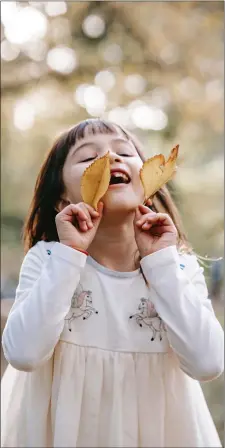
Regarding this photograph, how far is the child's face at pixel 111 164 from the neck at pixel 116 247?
3cm

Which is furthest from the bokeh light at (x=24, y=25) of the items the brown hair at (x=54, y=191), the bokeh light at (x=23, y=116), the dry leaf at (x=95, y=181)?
the dry leaf at (x=95, y=181)

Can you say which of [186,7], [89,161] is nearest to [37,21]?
[186,7]

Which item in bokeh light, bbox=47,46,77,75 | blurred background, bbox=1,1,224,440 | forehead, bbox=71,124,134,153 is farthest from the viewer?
bokeh light, bbox=47,46,77,75

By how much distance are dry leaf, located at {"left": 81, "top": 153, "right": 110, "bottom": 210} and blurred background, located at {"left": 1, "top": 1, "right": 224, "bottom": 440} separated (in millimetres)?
208

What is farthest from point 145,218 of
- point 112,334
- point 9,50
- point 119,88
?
point 9,50

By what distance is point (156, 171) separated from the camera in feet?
1.72

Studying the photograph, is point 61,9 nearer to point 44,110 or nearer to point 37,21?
point 37,21

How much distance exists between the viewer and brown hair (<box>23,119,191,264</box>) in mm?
599

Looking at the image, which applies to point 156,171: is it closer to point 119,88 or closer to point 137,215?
point 137,215

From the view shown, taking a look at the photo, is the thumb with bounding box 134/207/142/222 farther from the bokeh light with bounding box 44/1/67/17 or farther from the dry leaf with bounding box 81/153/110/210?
the bokeh light with bounding box 44/1/67/17

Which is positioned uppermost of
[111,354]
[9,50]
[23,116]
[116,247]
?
[9,50]

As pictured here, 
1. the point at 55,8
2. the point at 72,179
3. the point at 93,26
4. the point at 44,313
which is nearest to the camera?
the point at 44,313

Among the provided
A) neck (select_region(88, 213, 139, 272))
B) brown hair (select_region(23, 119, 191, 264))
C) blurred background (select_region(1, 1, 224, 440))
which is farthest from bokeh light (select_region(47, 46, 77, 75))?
neck (select_region(88, 213, 139, 272))

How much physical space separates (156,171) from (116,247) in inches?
3.9
